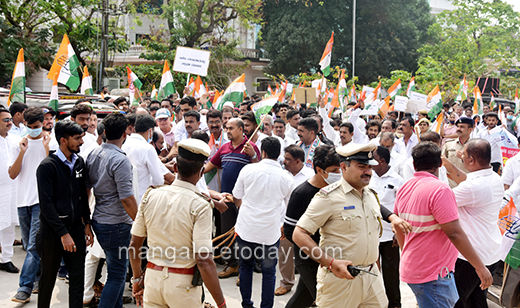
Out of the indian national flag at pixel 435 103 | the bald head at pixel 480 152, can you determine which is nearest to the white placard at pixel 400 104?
the indian national flag at pixel 435 103

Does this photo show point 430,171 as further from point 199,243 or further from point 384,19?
point 384,19

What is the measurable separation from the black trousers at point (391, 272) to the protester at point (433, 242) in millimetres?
1332

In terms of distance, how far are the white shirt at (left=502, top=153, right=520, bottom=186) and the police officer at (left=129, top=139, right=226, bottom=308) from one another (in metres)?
4.49

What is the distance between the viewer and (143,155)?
5082 millimetres

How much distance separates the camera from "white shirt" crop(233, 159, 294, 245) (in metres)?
4.88

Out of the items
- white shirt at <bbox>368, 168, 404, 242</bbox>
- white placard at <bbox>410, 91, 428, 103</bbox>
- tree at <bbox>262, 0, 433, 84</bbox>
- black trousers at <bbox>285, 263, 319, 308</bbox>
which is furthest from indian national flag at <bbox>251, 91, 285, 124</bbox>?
tree at <bbox>262, 0, 433, 84</bbox>

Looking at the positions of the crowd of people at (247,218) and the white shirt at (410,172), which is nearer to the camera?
the crowd of people at (247,218)

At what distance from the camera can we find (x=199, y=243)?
3102 mm

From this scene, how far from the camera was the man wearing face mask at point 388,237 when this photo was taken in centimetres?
504

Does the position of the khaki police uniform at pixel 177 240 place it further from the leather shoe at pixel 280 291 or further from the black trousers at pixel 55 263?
the leather shoe at pixel 280 291

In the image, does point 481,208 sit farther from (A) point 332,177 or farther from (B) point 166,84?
(B) point 166,84

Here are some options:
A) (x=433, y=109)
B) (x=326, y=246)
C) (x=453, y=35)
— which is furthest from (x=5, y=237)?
(x=453, y=35)

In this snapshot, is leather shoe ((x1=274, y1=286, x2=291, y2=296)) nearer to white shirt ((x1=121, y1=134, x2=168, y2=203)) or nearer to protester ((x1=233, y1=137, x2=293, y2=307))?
protester ((x1=233, y1=137, x2=293, y2=307))

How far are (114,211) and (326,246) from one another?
2.08 metres
